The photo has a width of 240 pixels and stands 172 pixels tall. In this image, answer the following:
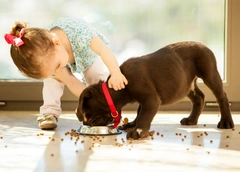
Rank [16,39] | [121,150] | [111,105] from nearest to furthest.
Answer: [121,150], [16,39], [111,105]

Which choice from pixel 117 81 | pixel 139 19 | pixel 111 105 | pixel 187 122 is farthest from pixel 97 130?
pixel 139 19

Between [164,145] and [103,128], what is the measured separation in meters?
0.44

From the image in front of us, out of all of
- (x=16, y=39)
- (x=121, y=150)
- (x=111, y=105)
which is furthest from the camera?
(x=111, y=105)

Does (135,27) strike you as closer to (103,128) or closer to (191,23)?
(191,23)

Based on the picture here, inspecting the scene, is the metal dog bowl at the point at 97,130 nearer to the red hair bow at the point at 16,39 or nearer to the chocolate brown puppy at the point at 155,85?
the chocolate brown puppy at the point at 155,85

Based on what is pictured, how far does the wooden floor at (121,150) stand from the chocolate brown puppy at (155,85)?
13 centimetres

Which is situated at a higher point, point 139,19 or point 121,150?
point 139,19

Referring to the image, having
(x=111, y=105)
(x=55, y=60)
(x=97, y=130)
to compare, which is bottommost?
(x=97, y=130)

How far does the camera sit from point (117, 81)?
8.30 ft

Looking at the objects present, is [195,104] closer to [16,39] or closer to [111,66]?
[111,66]

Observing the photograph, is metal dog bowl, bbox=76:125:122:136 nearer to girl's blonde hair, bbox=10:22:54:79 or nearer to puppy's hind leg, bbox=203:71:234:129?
girl's blonde hair, bbox=10:22:54:79

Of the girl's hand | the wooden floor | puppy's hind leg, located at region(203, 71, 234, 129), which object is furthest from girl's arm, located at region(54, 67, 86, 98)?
puppy's hind leg, located at region(203, 71, 234, 129)

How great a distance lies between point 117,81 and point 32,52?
1.50 ft

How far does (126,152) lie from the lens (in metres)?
2.13
